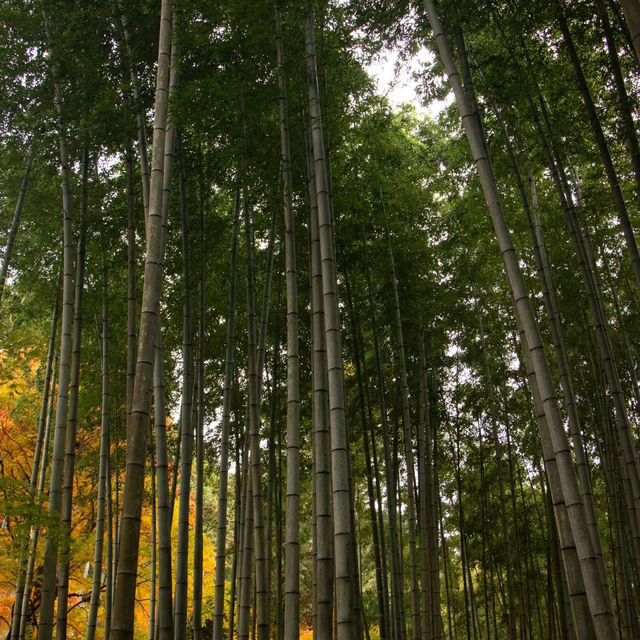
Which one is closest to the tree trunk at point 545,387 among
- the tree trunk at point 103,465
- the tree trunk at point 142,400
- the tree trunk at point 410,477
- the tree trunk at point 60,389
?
the tree trunk at point 142,400

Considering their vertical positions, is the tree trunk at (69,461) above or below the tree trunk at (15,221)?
below

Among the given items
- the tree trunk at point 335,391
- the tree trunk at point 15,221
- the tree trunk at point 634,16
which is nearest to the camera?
the tree trunk at point 634,16

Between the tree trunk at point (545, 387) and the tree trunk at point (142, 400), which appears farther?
the tree trunk at point (545, 387)

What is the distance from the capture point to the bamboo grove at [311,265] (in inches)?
140

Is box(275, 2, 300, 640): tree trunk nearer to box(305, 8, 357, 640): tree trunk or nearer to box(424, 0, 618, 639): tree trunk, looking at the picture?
box(305, 8, 357, 640): tree trunk

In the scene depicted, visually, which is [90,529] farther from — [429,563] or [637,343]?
[637,343]

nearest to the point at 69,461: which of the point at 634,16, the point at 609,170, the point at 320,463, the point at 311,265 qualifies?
the point at 320,463

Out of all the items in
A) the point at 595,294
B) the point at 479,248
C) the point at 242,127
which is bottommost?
the point at 595,294

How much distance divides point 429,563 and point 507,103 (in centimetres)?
442

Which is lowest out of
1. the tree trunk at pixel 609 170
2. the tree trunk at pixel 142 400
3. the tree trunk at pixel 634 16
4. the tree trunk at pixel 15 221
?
the tree trunk at pixel 142 400

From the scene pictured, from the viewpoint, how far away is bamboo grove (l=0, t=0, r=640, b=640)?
11.6 feet

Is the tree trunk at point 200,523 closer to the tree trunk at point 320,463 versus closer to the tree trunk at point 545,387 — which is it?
the tree trunk at point 320,463

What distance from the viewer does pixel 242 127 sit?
15.4 feet

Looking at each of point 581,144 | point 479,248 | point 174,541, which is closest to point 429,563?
point 479,248
